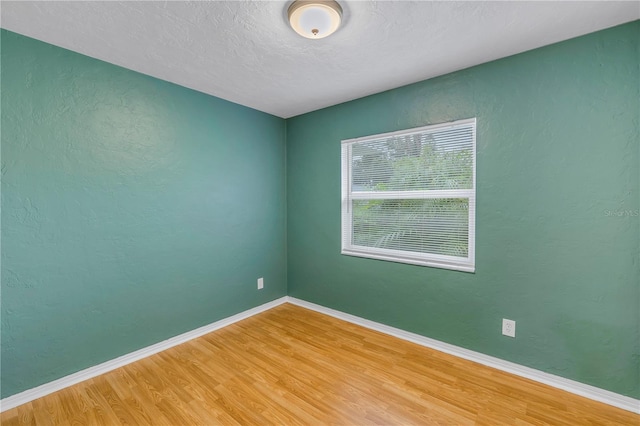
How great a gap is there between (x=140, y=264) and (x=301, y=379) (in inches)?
63.6

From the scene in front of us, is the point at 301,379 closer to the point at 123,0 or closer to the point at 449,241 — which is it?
the point at 449,241

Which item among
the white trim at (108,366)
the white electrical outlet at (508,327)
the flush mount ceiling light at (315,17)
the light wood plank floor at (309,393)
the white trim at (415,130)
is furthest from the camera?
the white trim at (415,130)

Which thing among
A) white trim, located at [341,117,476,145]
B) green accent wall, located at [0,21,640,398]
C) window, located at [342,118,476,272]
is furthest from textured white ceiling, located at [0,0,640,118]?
window, located at [342,118,476,272]

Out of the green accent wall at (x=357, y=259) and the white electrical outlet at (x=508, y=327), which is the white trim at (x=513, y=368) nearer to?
the green accent wall at (x=357, y=259)

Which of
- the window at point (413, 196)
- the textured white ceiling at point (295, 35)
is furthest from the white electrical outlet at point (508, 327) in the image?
the textured white ceiling at point (295, 35)

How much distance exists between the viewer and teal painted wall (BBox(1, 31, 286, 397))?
5.90 ft

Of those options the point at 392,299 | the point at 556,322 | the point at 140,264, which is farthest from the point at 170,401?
the point at 556,322

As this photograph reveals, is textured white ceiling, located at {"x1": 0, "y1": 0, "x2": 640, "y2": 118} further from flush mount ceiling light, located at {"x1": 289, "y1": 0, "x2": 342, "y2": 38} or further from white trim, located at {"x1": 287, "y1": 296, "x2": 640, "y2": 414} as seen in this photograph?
white trim, located at {"x1": 287, "y1": 296, "x2": 640, "y2": 414}

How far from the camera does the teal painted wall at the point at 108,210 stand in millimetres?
1797

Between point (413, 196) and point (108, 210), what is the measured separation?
8.42 feet

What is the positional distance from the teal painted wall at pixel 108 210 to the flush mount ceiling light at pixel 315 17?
4.94ft

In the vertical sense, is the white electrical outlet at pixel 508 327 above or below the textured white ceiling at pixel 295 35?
below

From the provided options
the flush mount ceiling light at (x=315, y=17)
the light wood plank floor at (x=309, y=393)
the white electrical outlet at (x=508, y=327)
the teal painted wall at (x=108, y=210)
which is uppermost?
the flush mount ceiling light at (x=315, y=17)

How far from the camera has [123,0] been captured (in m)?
1.47
